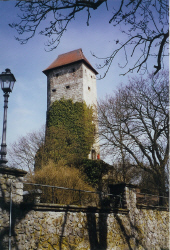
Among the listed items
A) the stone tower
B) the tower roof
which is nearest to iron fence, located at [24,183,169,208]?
the stone tower

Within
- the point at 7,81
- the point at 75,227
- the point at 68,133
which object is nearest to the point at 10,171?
the point at 7,81

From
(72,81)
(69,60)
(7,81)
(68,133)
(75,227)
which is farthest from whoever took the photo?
(69,60)

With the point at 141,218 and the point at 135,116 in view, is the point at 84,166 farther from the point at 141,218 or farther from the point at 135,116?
the point at 141,218

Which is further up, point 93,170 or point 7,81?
point 7,81

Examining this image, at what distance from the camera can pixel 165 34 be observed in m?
4.76

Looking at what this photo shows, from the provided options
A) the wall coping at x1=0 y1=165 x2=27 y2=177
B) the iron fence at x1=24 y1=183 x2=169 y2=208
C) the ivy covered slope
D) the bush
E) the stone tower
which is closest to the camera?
the wall coping at x1=0 y1=165 x2=27 y2=177

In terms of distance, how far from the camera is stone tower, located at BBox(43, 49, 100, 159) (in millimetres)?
25269

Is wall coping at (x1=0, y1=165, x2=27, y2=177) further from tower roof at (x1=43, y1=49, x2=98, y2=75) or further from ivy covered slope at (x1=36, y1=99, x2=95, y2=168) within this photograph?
tower roof at (x1=43, y1=49, x2=98, y2=75)

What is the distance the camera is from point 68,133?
22.1 meters

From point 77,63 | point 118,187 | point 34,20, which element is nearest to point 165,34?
point 34,20

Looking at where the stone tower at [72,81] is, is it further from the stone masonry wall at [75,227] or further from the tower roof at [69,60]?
the stone masonry wall at [75,227]

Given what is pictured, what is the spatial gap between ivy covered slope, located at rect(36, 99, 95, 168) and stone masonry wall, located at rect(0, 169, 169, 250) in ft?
26.7

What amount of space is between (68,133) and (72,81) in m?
6.36

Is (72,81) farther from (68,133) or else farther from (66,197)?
(66,197)
